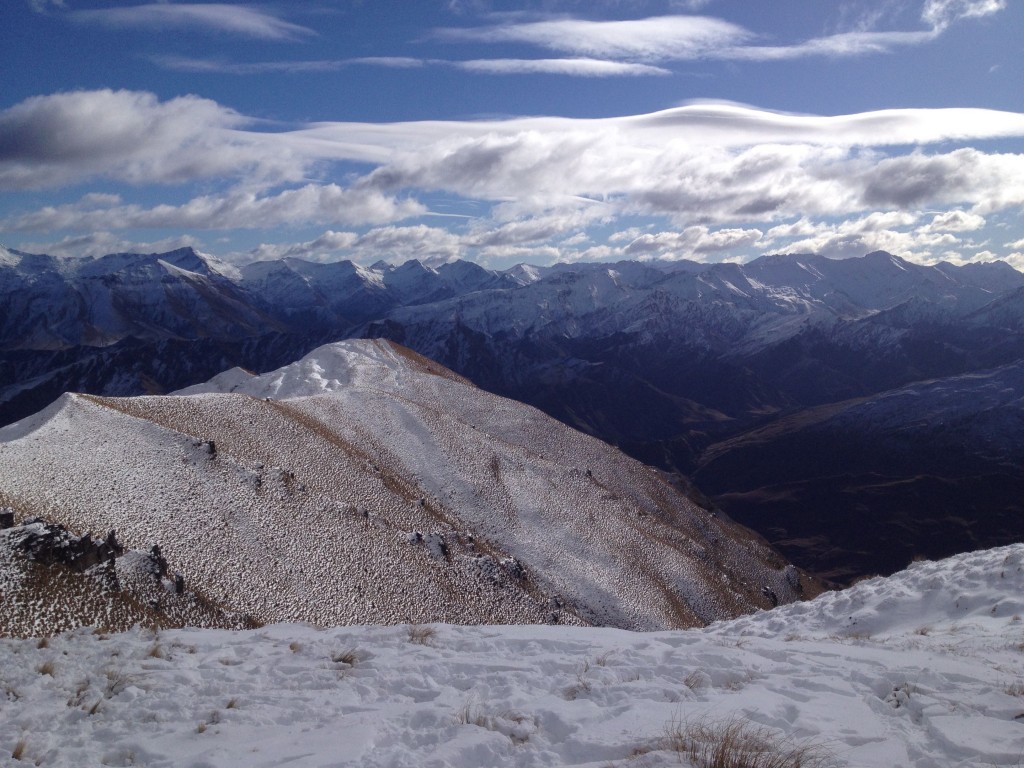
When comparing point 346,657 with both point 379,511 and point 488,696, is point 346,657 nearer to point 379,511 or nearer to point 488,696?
point 488,696

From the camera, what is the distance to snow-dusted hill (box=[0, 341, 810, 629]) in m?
27.6

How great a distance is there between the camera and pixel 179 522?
28109mm

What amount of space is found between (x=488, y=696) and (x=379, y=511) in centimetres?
2839

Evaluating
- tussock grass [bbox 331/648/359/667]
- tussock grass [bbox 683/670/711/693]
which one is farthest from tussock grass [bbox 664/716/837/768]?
tussock grass [bbox 331/648/359/667]

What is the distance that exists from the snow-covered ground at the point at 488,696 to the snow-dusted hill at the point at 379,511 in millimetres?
13925

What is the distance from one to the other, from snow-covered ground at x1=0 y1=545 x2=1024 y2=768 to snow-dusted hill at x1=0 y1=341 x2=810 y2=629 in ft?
45.7

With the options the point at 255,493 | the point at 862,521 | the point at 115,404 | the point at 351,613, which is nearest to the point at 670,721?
the point at 351,613

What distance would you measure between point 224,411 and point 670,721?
40.9m

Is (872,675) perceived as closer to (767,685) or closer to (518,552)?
(767,685)

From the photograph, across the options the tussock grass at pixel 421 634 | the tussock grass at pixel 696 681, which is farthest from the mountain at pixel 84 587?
the tussock grass at pixel 696 681

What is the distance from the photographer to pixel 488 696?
10.6 m

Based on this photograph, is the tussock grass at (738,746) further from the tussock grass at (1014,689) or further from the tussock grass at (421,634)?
the tussock grass at (421,634)

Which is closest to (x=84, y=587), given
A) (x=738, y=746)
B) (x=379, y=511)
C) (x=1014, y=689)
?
(x=379, y=511)

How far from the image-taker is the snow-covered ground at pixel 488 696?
860cm
